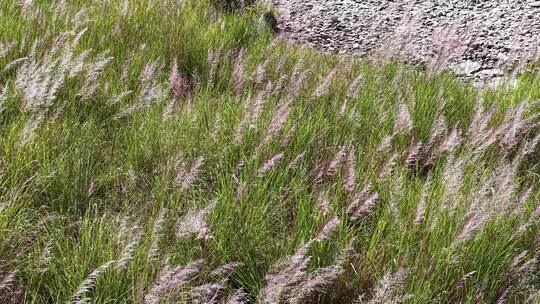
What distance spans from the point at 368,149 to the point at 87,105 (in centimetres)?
148

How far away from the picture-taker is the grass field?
1.96 metres

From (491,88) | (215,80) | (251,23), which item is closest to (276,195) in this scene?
(215,80)

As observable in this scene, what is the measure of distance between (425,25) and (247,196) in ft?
22.4

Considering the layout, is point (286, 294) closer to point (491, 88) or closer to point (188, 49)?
point (188, 49)

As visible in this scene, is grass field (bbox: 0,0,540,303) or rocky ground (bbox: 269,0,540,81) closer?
grass field (bbox: 0,0,540,303)

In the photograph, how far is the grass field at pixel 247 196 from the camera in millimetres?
1958

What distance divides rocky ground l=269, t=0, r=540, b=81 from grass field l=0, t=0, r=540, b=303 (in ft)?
9.83

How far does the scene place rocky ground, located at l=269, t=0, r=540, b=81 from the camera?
264 inches

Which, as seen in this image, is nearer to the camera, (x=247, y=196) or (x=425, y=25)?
(x=247, y=196)

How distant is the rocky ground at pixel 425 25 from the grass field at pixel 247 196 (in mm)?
2996

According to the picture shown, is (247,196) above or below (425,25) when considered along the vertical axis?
above

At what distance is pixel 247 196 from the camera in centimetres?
233

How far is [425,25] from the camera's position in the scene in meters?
8.44

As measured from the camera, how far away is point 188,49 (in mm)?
4234
